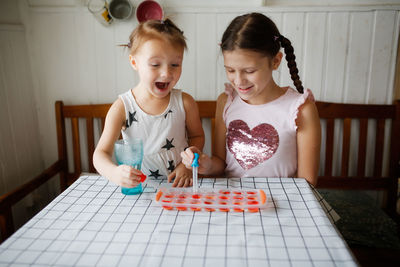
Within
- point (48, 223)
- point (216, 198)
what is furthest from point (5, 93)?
point (216, 198)

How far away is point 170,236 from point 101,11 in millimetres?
1456

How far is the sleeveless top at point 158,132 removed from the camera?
1135mm

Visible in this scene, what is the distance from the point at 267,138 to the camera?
1.15 metres

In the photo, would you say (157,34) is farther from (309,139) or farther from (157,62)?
(309,139)

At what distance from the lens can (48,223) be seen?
71cm

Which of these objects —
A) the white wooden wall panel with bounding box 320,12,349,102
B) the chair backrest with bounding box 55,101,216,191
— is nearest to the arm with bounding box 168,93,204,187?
the chair backrest with bounding box 55,101,216,191

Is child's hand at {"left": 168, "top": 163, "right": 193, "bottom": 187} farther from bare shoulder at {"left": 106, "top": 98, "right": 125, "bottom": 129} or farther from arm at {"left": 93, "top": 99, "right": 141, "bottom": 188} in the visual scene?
bare shoulder at {"left": 106, "top": 98, "right": 125, "bottom": 129}

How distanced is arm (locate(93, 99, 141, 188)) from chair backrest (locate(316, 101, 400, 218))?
45.6 inches


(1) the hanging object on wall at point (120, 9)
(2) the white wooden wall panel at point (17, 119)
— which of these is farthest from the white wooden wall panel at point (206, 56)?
(2) the white wooden wall panel at point (17, 119)

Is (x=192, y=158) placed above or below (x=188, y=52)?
below

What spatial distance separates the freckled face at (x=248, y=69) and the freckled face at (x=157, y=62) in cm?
18

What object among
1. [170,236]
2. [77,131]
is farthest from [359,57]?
[77,131]

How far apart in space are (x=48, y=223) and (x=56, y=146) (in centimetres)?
137

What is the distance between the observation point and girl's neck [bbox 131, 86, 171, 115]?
115 centimetres
